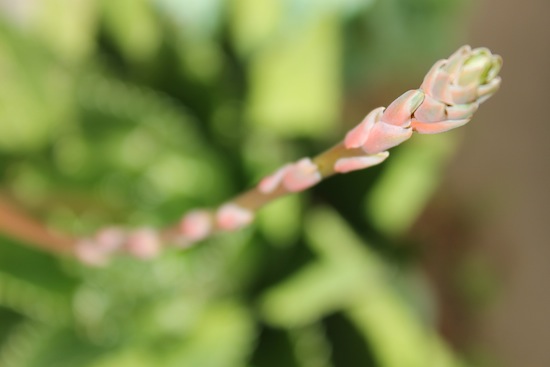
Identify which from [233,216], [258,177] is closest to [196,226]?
[233,216]

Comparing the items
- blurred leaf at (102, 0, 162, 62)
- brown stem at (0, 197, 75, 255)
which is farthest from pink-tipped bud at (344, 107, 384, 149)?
blurred leaf at (102, 0, 162, 62)

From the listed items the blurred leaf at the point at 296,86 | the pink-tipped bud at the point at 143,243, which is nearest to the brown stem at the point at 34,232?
the pink-tipped bud at the point at 143,243

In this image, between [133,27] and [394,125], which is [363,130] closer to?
[394,125]

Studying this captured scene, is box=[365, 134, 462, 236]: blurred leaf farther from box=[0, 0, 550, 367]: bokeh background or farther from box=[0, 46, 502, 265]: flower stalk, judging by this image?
box=[0, 46, 502, 265]: flower stalk

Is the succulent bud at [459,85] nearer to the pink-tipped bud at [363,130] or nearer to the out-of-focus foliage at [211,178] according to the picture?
the pink-tipped bud at [363,130]

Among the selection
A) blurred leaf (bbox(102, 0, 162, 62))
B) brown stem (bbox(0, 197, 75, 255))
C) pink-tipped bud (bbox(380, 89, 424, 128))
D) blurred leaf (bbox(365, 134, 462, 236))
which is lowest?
pink-tipped bud (bbox(380, 89, 424, 128))
